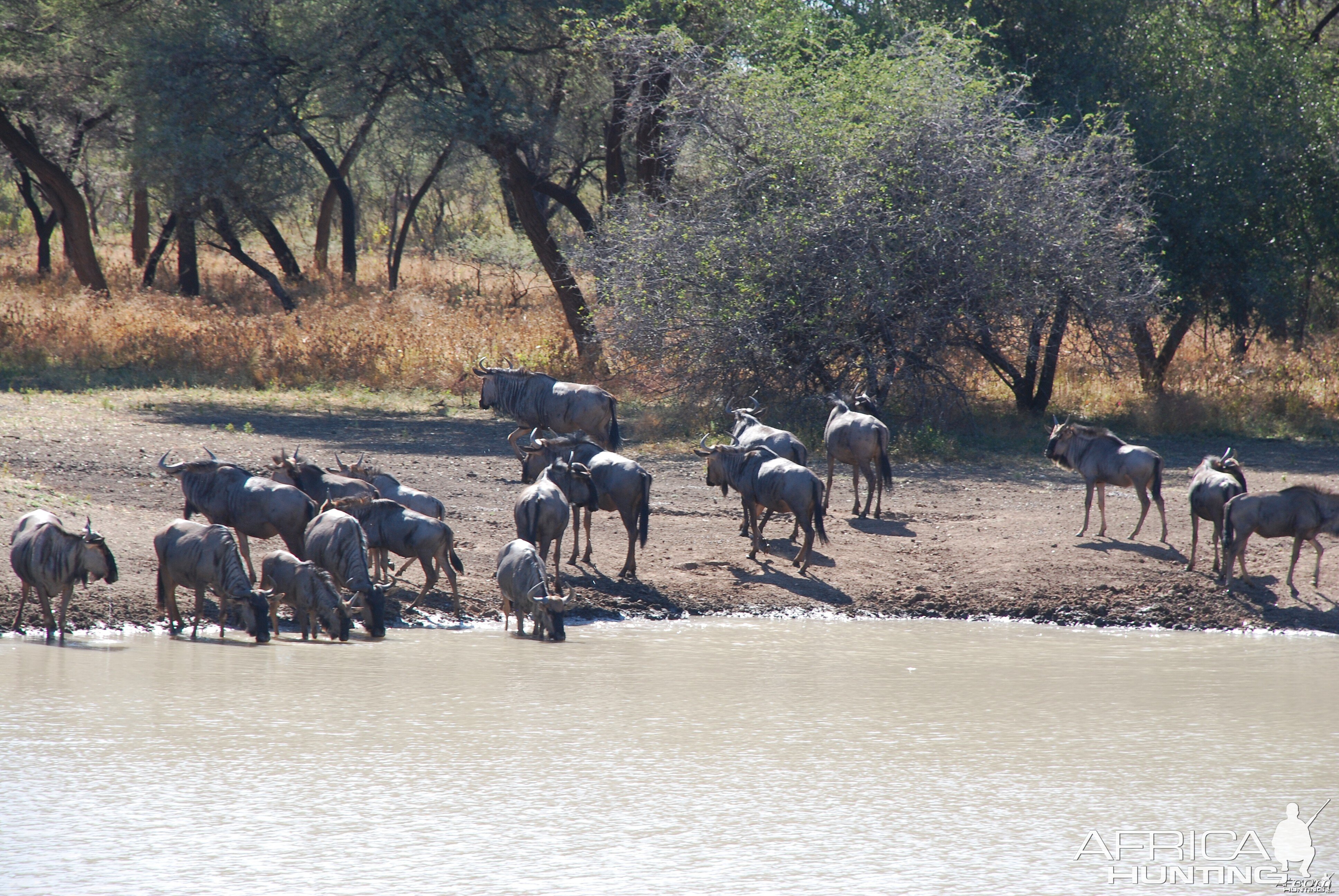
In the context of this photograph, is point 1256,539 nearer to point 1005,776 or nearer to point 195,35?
point 1005,776

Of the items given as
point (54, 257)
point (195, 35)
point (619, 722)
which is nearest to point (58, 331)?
point (195, 35)

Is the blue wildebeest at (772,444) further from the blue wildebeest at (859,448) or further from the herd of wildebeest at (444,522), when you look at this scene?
the blue wildebeest at (859,448)

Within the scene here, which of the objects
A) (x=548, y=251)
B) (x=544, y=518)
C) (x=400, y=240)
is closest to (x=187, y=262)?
(x=400, y=240)

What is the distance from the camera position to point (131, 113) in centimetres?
2369

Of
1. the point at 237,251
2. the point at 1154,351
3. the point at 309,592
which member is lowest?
the point at 309,592

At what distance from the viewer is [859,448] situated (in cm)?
1348

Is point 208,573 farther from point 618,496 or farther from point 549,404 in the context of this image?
point 549,404

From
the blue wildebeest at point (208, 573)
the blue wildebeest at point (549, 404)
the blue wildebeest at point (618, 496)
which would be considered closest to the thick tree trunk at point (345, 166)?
the blue wildebeest at point (549, 404)

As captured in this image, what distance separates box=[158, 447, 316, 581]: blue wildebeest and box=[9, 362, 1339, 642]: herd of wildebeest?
0.01 m

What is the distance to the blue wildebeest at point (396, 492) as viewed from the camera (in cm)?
1114

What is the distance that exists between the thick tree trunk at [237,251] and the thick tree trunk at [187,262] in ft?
1.84

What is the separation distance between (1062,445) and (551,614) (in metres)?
5.97

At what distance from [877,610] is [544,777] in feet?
16.5

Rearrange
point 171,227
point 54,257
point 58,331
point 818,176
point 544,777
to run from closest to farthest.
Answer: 1. point 544,777
2. point 818,176
3. point 58,331
4. point 171,227
5. point 54,257
